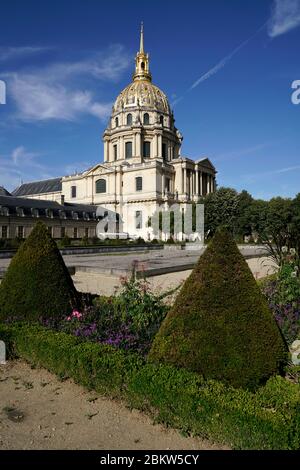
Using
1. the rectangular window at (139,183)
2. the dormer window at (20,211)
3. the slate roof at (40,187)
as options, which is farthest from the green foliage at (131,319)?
the slate roof at (40,187)

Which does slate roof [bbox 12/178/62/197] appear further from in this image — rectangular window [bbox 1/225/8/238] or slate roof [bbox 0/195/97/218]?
rectangular window [bbox 1/225/8/238]

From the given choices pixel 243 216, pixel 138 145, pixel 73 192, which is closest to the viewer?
pixel 243 216

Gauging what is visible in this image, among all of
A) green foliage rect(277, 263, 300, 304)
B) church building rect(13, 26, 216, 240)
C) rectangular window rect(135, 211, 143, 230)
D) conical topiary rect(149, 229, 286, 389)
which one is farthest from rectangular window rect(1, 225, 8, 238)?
conical topiary rect(149, 229, 286, 389)

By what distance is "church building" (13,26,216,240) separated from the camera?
65.1 meters

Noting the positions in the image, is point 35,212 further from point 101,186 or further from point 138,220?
point 101,186

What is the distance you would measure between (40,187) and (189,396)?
82.0 meters

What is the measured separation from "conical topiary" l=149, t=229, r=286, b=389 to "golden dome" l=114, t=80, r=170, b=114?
71.6 metres

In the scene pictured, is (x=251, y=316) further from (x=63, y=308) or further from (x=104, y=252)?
(x=104, y=252)

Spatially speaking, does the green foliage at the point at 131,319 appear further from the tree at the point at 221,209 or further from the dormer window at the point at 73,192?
the dormer window at the point at 73,192

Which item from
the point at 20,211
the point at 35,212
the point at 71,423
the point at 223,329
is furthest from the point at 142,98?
the point at 71,423

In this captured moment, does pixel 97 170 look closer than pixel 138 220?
No

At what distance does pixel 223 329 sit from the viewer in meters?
4.34
